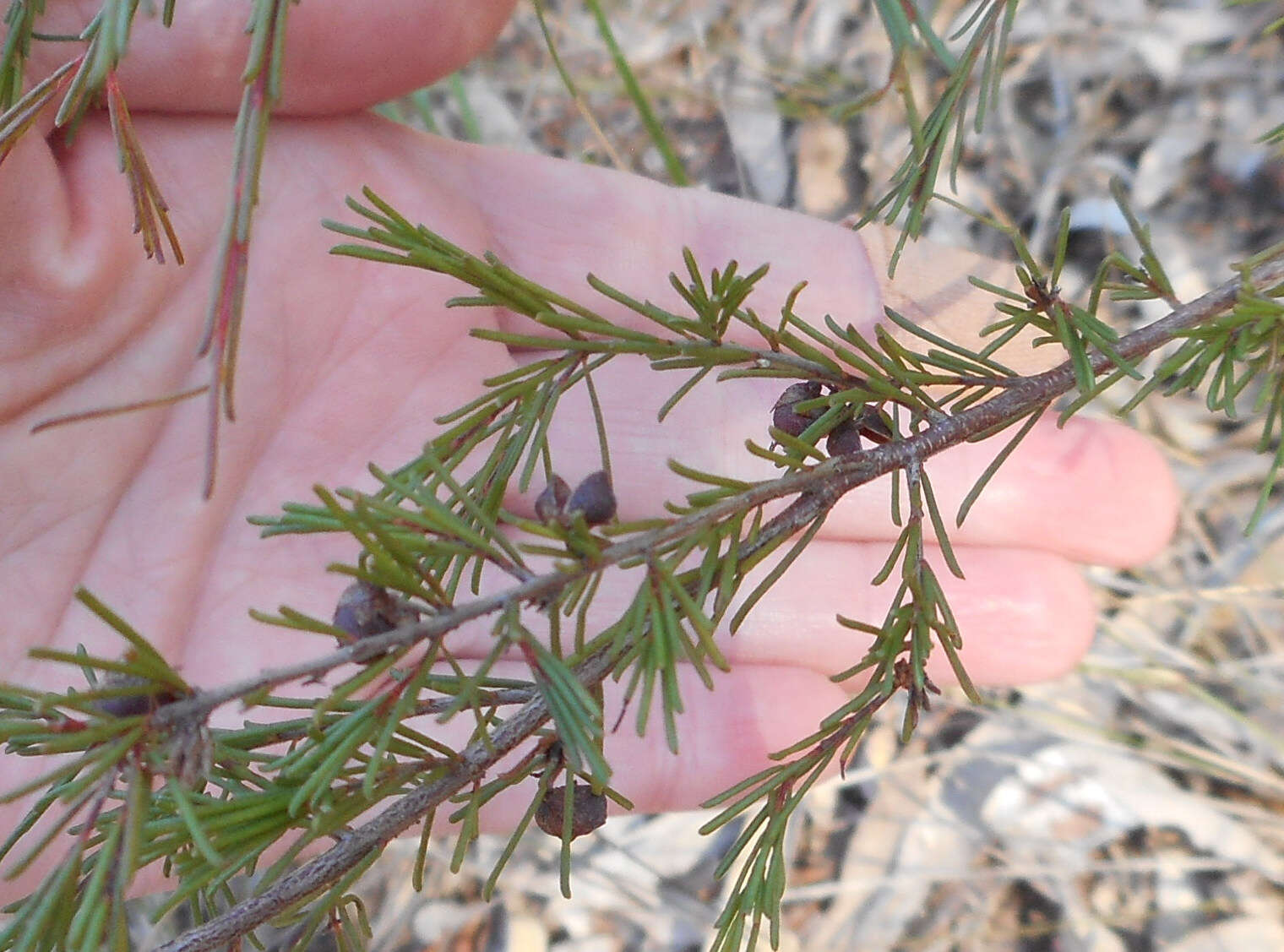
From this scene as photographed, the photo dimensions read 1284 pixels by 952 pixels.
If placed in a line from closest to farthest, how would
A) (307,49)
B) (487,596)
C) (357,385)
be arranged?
(487,596) < (307,49) < (357,385)

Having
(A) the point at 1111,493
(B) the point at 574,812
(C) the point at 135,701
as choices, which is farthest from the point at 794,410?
(A) the point at 1111,493

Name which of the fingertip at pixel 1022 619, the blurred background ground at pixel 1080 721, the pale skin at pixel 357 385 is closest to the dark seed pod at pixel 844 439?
the pale skin at pixel 357 385

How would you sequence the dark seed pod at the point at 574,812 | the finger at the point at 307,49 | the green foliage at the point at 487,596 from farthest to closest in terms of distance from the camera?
the finger at the point at 307,49
the dark seed pod at the point at 574,812
the green foliage at the point at 487,596

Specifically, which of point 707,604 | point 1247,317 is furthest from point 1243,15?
point 1247,317

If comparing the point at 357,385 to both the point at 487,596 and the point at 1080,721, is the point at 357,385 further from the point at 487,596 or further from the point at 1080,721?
the point at 1080,721

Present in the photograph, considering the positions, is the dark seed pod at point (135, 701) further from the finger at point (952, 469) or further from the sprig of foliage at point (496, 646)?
the finger at point (952, 469)

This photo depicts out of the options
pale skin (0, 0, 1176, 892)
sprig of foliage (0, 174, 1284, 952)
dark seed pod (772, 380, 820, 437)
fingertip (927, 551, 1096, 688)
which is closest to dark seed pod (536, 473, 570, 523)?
sprig of foliage (0, 174, 1284, 952)

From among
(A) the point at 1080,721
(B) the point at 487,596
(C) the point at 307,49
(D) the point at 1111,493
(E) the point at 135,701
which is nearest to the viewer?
(E) the point at 135,701

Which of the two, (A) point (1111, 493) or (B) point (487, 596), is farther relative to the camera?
(A) point (1111, 493)
